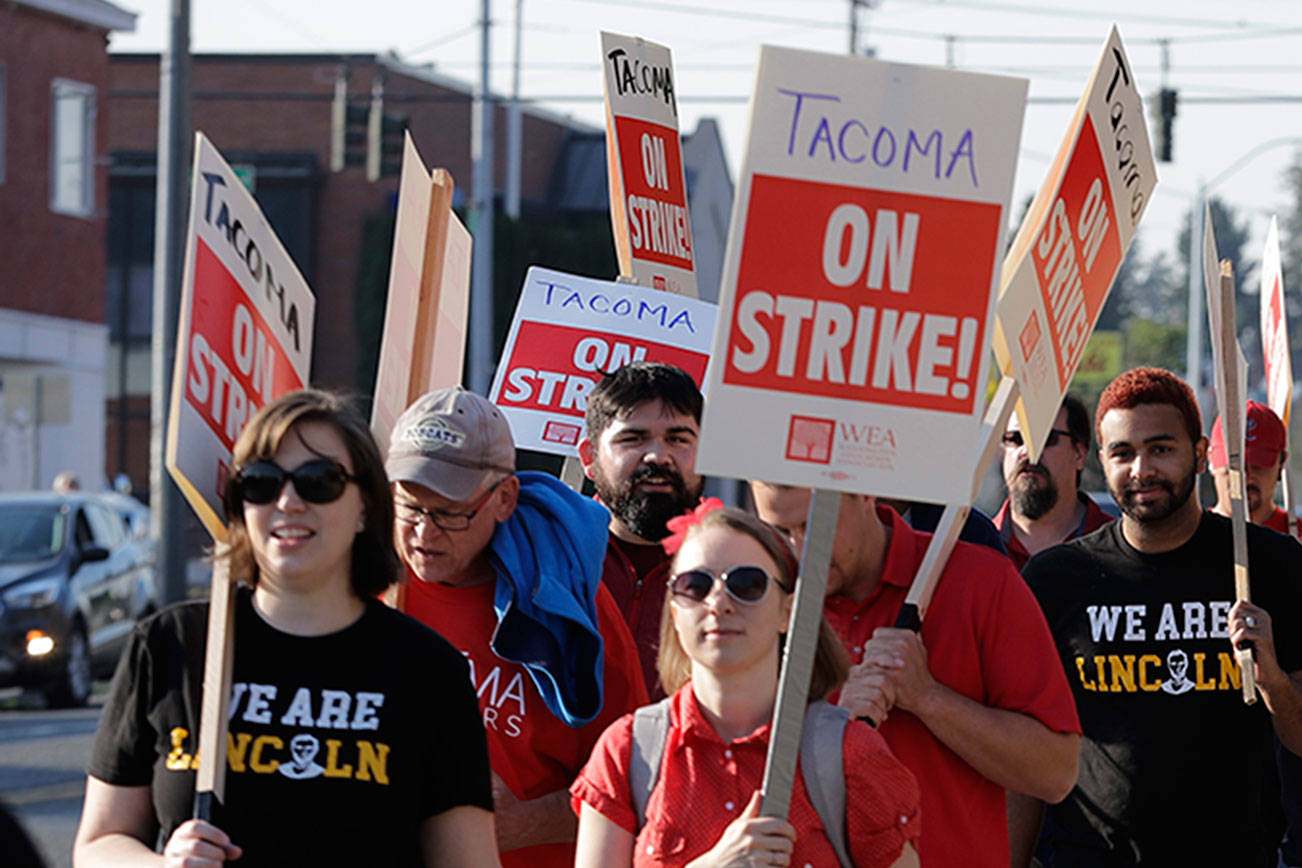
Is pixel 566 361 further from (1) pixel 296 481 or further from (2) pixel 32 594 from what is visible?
(2) pixel 32 594

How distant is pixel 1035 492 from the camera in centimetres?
673

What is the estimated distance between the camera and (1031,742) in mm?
3893

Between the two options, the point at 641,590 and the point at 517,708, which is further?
the point at 641,590

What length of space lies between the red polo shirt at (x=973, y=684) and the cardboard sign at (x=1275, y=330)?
2.98 metres

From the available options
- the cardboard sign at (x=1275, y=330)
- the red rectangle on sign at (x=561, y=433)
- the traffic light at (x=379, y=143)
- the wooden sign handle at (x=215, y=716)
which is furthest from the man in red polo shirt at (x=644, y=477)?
the traffic light at (x=379, y=143)

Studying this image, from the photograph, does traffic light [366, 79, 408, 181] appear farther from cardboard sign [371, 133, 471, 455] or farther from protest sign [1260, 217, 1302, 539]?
cardboard sign [371, 133, 471, 455]

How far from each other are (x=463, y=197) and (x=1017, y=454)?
4191 cm

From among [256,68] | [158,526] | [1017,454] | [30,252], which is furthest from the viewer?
[256,68]

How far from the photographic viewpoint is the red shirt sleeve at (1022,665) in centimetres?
395

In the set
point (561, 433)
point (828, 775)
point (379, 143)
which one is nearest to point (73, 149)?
point (379, 143)

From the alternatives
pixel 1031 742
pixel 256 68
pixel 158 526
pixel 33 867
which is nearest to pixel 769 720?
pixel 1031 742

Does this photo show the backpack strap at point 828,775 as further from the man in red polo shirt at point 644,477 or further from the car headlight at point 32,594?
the car headlight at point 32,594

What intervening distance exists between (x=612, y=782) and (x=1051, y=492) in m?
3.52

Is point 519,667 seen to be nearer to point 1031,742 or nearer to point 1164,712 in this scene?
point 1031,742
